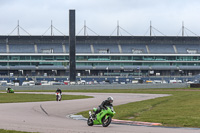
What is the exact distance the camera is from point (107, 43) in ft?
516

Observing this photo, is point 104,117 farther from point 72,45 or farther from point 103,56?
point 103,56

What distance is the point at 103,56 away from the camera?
495 ft

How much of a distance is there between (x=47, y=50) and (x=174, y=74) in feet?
160

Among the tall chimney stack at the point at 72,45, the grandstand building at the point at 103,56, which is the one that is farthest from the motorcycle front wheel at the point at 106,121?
the grandstand building at the point at 103,56

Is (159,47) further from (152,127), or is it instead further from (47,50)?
(152,127)

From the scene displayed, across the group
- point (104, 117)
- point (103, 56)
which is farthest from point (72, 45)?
point (104, 117)

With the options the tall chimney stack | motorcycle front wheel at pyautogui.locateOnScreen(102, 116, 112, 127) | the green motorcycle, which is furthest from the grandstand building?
motorcycle front wheel at pyautogui.locateOnScreen(102, 116, 112, 127)

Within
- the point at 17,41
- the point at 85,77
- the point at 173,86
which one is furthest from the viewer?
the point at 17,41

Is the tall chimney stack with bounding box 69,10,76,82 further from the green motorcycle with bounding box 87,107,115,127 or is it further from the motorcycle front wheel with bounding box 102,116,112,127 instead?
the motorcycle front wheel with bounding box 102,116,112,127

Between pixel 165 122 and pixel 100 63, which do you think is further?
pixel 100 63

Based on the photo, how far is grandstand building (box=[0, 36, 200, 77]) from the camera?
14925 cm

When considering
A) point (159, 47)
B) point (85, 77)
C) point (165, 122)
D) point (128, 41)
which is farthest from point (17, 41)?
point (165, 122)

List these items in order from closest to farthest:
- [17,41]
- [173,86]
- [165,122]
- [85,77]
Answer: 1. [165,122]
2. [173,86]
3. [85,77]
4. [17,41]

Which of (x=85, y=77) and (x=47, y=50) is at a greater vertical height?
(x=47, y=50)
